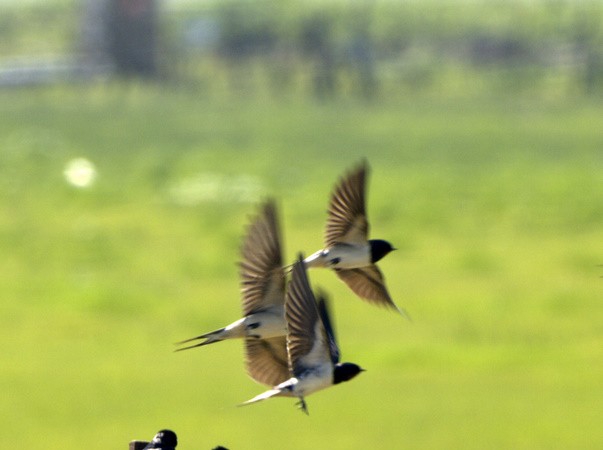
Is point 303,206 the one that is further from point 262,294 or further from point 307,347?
point 307,347

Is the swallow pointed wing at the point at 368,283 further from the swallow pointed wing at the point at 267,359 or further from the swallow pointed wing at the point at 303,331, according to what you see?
the swallow pointed wing at the point at 303,331

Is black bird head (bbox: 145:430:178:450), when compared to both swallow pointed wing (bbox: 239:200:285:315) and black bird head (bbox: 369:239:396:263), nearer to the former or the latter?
swallow pointed wing (bbox: 239:200:285:315)

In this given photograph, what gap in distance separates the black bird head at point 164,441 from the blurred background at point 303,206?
2194 millimetres

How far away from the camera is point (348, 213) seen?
744cm

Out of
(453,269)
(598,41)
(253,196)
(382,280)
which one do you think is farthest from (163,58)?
(382,280)

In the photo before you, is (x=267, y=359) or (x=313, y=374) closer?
(x=313, y=374)

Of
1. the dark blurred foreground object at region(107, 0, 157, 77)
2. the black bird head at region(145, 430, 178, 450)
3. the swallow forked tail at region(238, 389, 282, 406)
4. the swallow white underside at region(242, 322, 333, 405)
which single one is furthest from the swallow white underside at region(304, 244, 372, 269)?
the dark blurred foreground object at region(107, 0, 157, 77)

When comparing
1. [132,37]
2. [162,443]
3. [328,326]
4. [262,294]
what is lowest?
[162,443]

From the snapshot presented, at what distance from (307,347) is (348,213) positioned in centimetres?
65

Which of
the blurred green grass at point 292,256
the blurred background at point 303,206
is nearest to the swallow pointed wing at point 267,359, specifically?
the blurred background at point 303,206

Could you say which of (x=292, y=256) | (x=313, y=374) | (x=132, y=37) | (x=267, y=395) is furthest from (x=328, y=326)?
(x=132, y=37)

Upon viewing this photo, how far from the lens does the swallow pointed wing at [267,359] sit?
7.25 meters

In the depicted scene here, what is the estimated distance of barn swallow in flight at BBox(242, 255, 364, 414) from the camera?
6859 mm

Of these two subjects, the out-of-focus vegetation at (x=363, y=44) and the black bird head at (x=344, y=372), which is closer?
the black bird head at (x=344, y=372)
